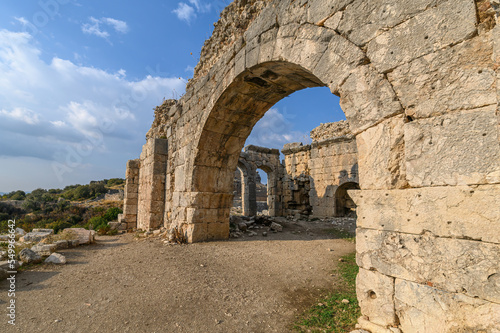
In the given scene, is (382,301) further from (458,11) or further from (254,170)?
(254,170)

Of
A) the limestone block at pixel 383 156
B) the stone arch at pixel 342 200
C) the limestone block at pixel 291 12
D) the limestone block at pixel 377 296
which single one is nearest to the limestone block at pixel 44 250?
the limestone block at pixel 377 296

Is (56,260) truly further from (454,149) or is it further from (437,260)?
(454,149)

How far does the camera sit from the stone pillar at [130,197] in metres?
8.58

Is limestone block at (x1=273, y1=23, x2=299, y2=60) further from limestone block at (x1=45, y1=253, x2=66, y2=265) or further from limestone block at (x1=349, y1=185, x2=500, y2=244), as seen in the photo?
limestone block at (x1=45, y1=253, x2=66, y2=265)

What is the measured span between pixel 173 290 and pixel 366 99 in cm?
314

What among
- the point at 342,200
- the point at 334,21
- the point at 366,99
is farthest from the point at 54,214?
the point at 366,99

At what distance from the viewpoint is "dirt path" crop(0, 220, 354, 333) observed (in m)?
2.44

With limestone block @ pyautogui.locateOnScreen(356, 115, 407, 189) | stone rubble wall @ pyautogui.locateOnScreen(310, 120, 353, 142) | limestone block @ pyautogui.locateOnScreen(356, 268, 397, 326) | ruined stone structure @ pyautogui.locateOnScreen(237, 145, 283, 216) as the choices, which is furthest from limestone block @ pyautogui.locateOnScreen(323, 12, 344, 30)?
stone rubble wall @ pyautogui.locateOnScreen(310, 120, 353, 142)

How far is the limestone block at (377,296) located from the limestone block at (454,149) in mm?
837

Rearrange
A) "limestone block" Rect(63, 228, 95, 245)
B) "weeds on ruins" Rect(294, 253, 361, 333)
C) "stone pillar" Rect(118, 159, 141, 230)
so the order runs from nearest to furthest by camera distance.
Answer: "weeds on ruins" Rect(294, 253, 361, 333), "limestone block" Rect(63, 228, 95, 245), "stone pillar" Rect(118, 159, 141, 230)

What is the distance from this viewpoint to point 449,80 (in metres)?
1.85

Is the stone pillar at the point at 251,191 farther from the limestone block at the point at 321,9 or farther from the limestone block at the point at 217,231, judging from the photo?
A: the limestone block at the point at 321,9

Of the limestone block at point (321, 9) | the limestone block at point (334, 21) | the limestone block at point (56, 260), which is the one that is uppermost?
the limestone block at point (321, 9)

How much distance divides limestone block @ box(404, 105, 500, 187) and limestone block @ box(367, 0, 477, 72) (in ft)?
1.88
